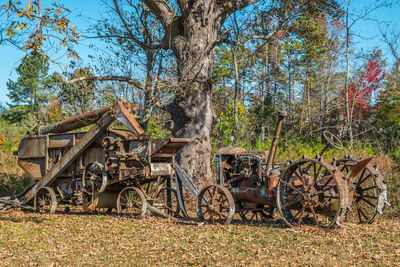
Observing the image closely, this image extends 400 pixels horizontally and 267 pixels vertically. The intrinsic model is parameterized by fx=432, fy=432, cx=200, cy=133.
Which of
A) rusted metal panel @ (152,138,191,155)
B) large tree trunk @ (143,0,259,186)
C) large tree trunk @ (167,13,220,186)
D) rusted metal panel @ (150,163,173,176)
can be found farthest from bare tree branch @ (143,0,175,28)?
rusted metal panel @ (150,163,173,176)

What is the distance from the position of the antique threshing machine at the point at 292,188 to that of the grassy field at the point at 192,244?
45 cm

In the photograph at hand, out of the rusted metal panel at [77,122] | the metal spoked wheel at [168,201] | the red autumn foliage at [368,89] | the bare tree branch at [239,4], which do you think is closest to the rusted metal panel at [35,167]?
the rusted metal panel at [77,122]

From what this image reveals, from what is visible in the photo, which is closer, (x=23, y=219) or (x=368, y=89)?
(x=23, y=219)

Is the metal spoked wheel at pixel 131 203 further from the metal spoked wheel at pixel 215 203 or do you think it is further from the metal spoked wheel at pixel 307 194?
the metal spoked wheel at pixel 307 194

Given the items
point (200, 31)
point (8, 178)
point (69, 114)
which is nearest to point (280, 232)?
point (200, 31)

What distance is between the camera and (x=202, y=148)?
1323 cm

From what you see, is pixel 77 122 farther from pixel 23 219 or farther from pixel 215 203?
pixel 215 203

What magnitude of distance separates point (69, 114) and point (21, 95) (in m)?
35.6

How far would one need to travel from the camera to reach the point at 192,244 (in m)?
7.25

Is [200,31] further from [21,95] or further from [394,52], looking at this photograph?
[21,95]

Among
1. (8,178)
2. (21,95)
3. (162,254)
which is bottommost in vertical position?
(162,254)

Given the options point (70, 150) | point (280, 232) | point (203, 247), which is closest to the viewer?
point (203, 247)

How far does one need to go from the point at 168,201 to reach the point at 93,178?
198cm

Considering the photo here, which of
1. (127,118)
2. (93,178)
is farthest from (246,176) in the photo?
(93,178)
